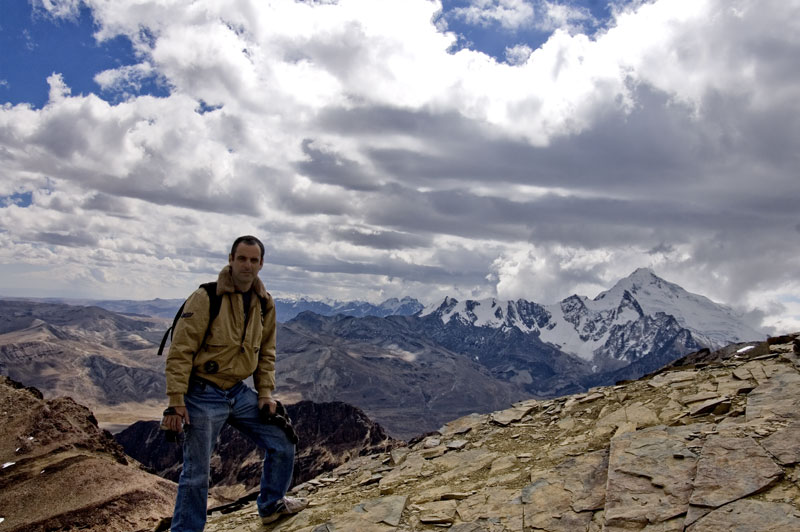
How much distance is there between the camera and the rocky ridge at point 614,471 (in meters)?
7.61

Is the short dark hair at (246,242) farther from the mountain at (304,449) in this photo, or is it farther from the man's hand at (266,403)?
the mountain at (304,449)

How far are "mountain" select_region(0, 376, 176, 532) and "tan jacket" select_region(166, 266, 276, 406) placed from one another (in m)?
19.4

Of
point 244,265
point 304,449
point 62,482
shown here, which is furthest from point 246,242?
point 304,449

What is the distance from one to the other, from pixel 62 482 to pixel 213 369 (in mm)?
25041

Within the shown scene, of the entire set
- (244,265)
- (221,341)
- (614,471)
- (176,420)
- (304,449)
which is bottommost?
(304,449)

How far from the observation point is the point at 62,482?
2733 cm

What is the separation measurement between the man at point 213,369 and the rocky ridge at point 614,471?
7.13 ft

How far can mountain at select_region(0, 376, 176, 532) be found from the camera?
2417 cm

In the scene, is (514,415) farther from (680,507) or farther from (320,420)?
(320,420)

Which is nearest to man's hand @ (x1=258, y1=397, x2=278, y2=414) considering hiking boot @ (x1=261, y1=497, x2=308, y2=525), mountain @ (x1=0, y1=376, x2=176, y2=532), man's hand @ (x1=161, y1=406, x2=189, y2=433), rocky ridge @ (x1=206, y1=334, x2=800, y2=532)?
man's hand @ (x1=161, y1=406, x2=189, y2=433)

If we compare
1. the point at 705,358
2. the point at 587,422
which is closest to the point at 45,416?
the point at 587,422

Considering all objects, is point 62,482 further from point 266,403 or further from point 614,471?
point 614,471

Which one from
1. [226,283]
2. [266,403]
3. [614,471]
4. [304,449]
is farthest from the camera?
[304,449]

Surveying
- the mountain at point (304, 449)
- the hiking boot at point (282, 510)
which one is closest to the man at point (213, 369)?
the hiking boot at point (282, 510)
